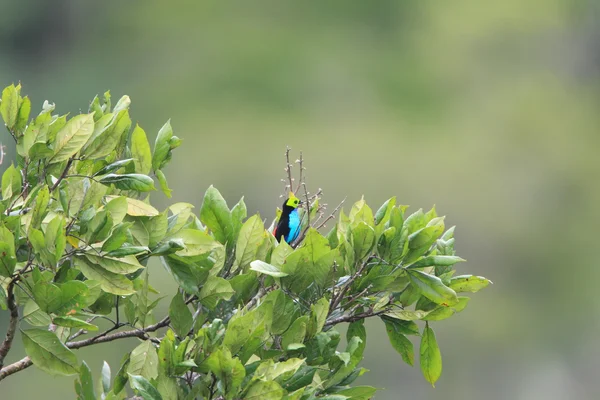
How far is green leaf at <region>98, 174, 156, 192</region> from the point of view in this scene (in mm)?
2350

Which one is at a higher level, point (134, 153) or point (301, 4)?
point (134, 153)

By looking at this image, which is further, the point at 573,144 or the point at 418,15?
the point at 418,15

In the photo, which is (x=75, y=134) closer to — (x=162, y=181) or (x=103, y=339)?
(x=162, y=181)

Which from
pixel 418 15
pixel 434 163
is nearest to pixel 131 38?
pixel 418 15

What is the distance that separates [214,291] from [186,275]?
7 centimetres

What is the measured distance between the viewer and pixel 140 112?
23.2 m

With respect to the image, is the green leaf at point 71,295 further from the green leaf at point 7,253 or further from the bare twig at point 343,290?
the bare twig at point 343,290

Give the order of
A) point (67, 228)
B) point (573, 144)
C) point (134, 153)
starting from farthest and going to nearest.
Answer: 1. point (573, 144)
2. point (134, 153)
3. point (67, 228)

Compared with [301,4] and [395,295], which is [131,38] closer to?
[301,4]

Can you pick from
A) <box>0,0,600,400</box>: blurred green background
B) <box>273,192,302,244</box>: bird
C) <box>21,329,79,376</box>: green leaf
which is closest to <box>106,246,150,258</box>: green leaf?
<box>21,329,79,376</box>: green leaf

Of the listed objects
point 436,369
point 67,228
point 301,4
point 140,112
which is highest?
point 67,228

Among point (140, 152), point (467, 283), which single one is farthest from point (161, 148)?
point (467, 283)

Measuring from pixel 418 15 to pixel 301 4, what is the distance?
2.95m

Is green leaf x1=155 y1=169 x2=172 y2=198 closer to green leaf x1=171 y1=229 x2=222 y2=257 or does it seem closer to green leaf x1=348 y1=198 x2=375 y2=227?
green leaf x1=171 y1=229 x2=222 y2=257
